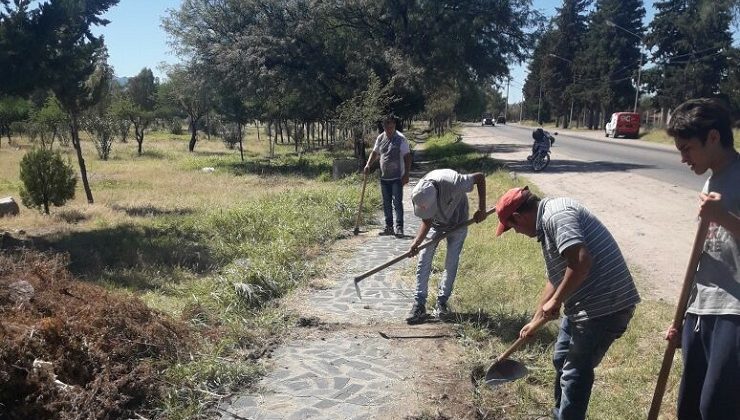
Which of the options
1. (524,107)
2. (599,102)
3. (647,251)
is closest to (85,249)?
(647,251)

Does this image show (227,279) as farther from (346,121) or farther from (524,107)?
(524,107)

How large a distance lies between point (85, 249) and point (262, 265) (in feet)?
11.6

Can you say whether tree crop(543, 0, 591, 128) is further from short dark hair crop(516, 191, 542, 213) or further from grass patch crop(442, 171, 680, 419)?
short dark hair crop(516, 191, 542, 213)

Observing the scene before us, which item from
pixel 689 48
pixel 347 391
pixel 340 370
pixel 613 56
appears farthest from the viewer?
pixel 613 56

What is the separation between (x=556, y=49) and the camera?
64312 millimetres

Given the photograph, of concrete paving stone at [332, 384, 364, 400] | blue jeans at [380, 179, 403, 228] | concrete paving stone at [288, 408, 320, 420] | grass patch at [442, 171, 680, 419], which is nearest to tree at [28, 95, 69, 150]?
blue jeans at [380, 179, 403, 228]

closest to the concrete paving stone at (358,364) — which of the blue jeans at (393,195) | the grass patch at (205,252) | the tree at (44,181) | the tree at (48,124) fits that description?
the grass patch at (205,252)

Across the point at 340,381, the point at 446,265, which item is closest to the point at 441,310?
the point at 446,265

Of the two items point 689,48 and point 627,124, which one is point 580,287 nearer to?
point 627,124

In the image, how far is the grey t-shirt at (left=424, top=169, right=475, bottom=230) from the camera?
4730 millimetres

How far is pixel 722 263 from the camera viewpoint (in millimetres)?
2338

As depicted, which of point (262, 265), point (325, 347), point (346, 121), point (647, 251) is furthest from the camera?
point (346, 121)

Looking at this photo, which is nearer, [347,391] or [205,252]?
[347,391]

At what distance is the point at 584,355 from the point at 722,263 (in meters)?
0.79
